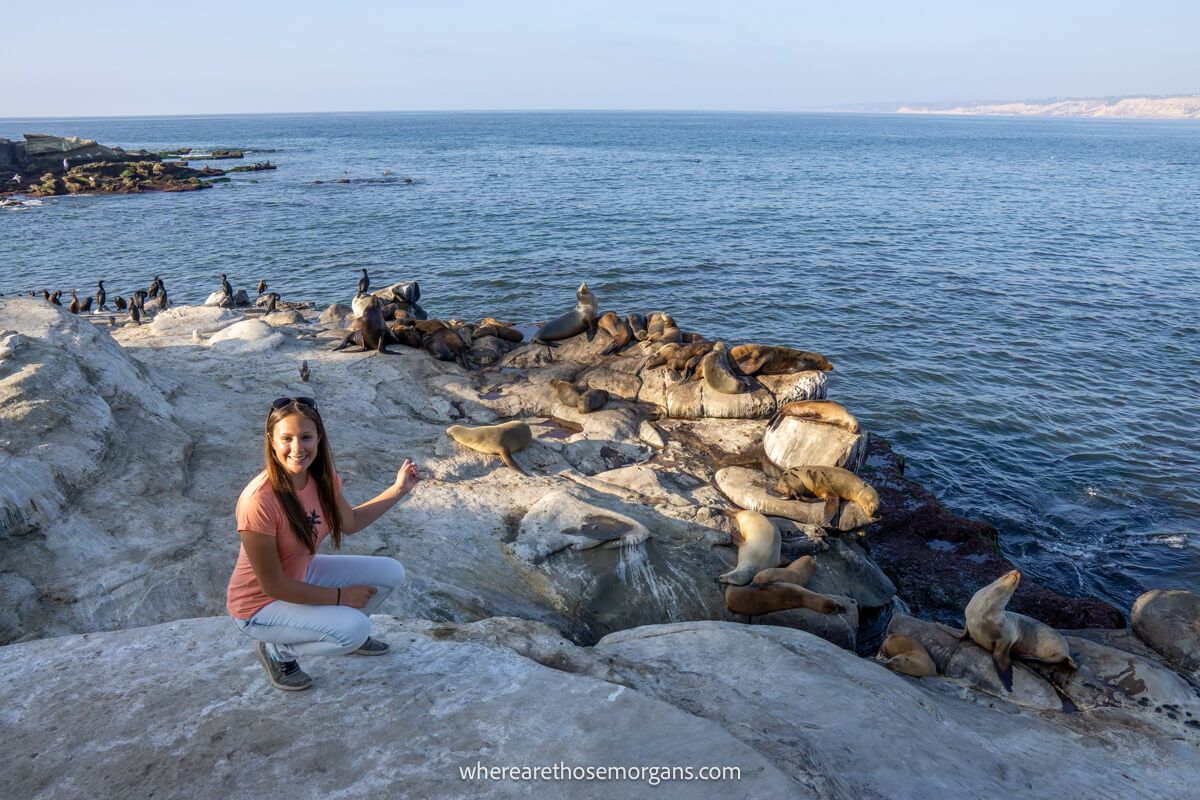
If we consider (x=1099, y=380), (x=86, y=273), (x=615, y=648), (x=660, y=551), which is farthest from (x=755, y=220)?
(x=615, y=648)

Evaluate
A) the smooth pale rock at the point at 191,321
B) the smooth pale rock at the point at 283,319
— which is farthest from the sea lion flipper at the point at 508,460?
the smooth pale rock at the point at 283,319

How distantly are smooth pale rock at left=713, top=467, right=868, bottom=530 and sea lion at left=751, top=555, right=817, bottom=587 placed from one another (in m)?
1.04

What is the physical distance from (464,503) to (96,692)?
4.57 m

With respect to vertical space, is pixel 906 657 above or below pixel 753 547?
below

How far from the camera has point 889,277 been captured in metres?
24.3

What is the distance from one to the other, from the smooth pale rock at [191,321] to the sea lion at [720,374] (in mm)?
9366

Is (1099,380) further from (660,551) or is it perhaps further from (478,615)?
(478,615)

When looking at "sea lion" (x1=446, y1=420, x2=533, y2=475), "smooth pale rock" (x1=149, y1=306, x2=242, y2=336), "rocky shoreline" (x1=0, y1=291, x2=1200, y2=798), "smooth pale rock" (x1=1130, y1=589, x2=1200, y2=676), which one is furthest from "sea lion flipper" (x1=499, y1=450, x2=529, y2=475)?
"smooth pale rock" (x1=149, y1=306, x2=242, y2=336)

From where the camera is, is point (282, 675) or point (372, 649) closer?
point (282, 675)

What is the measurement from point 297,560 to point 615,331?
35.1ft

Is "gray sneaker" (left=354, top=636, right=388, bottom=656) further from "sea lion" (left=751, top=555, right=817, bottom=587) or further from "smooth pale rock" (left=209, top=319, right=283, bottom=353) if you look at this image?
"smooth pale rock" (left=209, top=319, right=283, bottom=353)

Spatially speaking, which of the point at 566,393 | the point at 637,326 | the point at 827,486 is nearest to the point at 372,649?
the point at 827,486

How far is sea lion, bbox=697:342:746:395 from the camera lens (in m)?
11.5

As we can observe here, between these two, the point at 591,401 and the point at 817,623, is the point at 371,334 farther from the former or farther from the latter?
the point at 817,623
